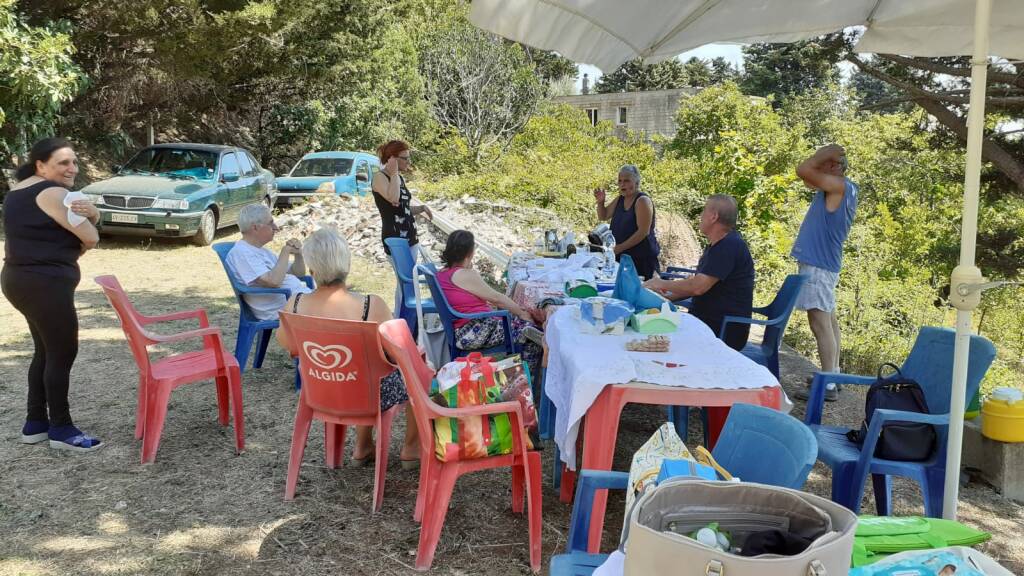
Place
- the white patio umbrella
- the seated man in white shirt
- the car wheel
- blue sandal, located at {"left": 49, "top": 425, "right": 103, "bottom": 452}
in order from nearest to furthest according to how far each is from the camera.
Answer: the white patio umbrella → blue sandal, located at {"left": 49, "top": 425, "right": 103, "bottom": 452} → the seated man in white shirt → the car wheel

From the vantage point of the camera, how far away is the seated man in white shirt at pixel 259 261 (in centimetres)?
498

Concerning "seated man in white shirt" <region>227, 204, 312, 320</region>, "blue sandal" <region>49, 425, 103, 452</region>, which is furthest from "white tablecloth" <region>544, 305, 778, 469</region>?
"blue sandal" <region>49, 425, 103, 452</region>

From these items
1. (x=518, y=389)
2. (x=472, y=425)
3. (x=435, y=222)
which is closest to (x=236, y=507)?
(x=472, y=425)

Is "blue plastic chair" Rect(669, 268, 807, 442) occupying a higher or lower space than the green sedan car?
lower

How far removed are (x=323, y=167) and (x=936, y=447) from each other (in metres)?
13.3

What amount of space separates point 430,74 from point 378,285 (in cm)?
1696

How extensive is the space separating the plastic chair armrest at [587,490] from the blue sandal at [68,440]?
9.69ft

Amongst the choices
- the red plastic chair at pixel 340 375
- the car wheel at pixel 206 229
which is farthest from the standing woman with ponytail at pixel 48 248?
the car wheel at pixel 206 229

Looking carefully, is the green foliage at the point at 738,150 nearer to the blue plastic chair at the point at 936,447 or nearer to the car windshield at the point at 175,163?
the car windshield at the point at 175,163

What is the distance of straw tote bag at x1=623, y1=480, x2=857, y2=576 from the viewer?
1.29m

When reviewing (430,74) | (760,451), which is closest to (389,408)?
(760,451)

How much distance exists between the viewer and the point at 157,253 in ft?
34.2

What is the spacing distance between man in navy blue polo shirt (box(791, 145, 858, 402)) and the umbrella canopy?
1.38 m

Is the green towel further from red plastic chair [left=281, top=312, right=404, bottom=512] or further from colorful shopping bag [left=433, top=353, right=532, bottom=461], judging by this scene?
red plastic chair [left=281, top=312, right=404, bottom=512]
